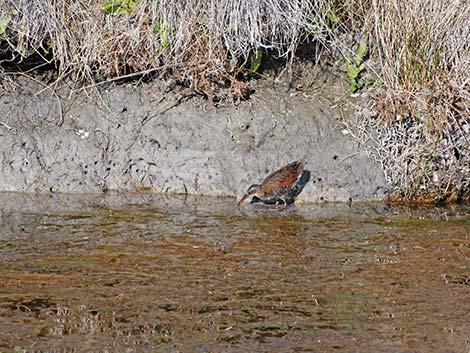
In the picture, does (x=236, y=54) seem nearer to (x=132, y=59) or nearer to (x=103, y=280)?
(x=132, y=59)

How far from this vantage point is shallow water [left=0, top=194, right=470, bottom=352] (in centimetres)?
600

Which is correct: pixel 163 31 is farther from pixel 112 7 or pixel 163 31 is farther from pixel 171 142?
pixel 171 142

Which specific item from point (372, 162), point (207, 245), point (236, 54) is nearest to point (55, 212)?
point (207, 245)

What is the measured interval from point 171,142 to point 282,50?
1533 mm

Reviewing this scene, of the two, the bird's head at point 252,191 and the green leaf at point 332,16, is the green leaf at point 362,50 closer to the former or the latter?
the green leaf at point 332,16

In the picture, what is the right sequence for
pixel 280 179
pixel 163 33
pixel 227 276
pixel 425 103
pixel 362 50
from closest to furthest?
pixel 227 276 → pixel 280 179 → pixel 425 103 → pixel 163 33 → pixel 362 50

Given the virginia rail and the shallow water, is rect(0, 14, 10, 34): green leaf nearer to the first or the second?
the shallow water

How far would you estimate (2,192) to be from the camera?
9.61 metres

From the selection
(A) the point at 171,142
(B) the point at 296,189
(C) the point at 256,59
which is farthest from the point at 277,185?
(C) the point at 256,59

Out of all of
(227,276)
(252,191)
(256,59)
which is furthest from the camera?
(256,59)

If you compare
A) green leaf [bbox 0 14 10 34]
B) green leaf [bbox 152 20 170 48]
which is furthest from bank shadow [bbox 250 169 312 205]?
green leaf [bbox 0 14 10 34]

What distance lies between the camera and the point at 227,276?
720 centimetres

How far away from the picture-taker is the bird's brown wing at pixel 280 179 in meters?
9.10

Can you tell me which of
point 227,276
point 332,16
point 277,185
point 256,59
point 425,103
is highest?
point 332,16
